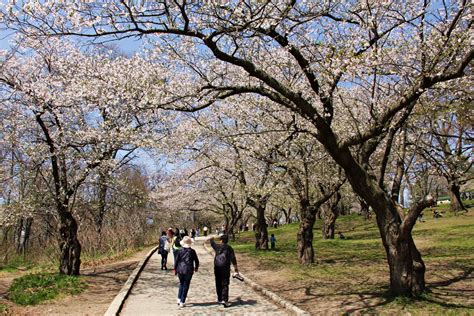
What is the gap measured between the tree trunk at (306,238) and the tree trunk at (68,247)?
769 cm

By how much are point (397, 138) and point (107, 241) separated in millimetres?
16280

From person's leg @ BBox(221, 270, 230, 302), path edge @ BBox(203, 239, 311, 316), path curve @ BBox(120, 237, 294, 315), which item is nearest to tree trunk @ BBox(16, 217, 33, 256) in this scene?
path curve @ BBox(120, 237, 294, 315)

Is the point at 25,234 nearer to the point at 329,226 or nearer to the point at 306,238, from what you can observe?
the point at 329,226

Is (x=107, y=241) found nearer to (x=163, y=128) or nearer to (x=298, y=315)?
(x=163, y=128)

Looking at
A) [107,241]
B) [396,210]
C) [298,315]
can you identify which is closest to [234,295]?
[298,315]

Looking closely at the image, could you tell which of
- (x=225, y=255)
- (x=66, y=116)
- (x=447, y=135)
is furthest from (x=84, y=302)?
(x=447, y=135)

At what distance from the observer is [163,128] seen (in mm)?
15820

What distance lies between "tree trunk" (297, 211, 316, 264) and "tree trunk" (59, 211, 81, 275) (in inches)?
303

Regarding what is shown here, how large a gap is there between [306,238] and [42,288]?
8.56 m

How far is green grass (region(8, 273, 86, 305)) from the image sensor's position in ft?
32.7

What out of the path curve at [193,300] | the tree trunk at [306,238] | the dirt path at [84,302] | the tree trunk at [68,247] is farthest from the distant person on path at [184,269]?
the tree trunk at [306,238]

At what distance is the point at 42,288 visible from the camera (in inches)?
432

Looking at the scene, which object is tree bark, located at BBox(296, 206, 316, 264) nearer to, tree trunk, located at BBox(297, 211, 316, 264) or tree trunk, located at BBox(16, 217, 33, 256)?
tree trunk, located at BBox(297, 211, 316, 264)

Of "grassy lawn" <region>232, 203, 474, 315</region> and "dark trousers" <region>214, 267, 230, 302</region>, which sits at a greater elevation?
"dark trousers" <region>214, 267, 230, 302</region>
